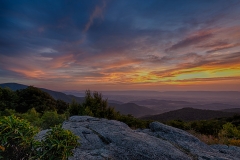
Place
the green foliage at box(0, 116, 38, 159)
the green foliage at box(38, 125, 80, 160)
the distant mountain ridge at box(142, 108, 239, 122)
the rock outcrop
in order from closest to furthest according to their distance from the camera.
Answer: the green foliage at box(0, 116, 38, 159) → the green foliage at box(38, 125, 80, 160) → the rock outcrop → the distant mountain ridge at box(142, 108, 239, 122)

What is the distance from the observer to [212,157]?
5.93m

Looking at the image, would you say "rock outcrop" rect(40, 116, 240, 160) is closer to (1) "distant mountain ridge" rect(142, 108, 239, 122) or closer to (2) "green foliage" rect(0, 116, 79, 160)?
(2) "green foliage" rect(0, 116, 79, 160)

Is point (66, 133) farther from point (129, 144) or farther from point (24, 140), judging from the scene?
point (129, 144)

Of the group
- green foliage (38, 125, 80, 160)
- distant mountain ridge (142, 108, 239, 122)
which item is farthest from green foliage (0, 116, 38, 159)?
distant mountain ridge (142, 108, 239, 122)

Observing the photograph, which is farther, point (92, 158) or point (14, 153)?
point (92, 158)

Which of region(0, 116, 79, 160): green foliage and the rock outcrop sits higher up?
region(0, 116, 79, 160): green foliage

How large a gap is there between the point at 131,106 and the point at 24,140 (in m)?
164

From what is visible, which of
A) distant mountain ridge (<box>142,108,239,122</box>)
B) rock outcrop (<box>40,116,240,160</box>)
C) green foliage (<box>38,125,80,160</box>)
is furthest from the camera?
distant mountain ridge (<box>142,108,239,122</box>)

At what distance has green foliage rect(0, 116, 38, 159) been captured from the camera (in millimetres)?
2691

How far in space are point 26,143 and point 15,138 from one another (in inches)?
7.5

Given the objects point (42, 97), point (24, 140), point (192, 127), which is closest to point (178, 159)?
point (24, 140)

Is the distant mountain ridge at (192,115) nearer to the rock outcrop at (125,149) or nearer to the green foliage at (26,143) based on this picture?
the rock outcrop at (125,149)

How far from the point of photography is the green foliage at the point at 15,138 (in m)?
2.69

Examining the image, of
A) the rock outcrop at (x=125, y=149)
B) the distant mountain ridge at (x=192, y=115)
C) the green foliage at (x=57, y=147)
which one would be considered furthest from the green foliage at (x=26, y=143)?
the distant mountain ridge at (x=192, y=115)
